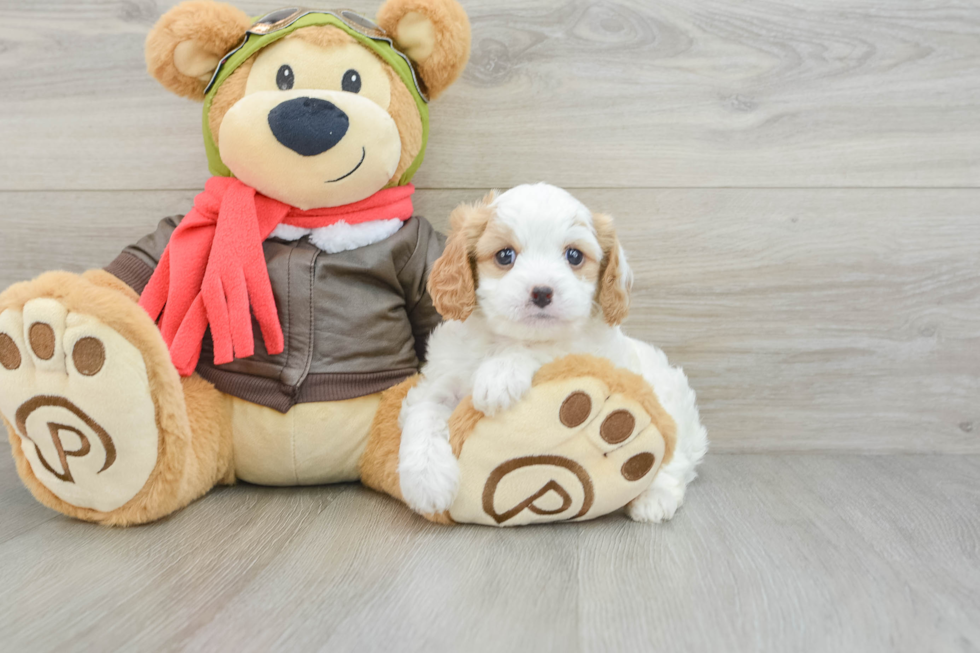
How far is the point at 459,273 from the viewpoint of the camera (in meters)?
1.07

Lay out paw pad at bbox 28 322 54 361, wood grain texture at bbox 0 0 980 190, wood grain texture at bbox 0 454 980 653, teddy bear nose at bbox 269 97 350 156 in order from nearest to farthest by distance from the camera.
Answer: wood grain texture at bbox 0 454 980 653 < paw pad at bbox 28 322 54 361 < teddy bear nose at bbox 269 97 350 156 < wood grain texture at bbox 0 0 980 190

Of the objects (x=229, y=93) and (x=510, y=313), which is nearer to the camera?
(x=510, y=313)

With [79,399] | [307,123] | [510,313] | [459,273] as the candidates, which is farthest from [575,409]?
[79,399]

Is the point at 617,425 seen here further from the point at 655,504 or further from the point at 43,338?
the point at 43,338

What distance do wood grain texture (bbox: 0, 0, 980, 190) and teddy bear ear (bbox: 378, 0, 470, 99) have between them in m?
0.22

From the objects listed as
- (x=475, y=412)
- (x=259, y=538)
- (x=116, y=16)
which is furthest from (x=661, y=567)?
(x=116, y=16)

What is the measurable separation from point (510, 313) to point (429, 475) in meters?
0.26

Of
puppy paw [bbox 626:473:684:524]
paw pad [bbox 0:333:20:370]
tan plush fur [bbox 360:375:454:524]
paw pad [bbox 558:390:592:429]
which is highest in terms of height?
paw pad [bbox 0:333:20:370]

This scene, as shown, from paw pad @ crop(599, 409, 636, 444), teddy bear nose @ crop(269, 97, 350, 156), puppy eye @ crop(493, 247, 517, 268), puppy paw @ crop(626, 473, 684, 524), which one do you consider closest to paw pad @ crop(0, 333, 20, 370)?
teddy bear nose @ crop(269, 97, 350, 156)

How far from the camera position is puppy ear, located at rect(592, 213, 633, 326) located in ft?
3.55

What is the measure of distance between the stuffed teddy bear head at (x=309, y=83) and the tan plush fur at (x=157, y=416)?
0.31 metres

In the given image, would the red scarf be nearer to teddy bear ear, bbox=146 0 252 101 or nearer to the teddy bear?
the teddy bear

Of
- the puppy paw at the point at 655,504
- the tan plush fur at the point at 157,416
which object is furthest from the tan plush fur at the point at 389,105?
the puppy paw at the point at 655,504

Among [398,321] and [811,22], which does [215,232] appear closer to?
[398,321]
